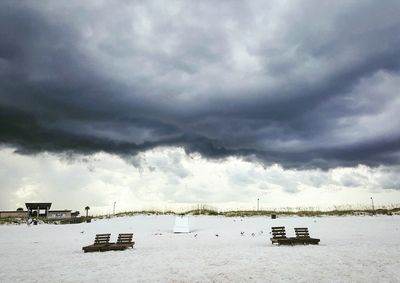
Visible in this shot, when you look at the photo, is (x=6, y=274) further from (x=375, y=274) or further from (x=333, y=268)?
(x=375, y=274)

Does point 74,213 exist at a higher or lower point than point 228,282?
higher

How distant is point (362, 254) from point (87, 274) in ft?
40.1

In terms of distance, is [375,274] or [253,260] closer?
[375,274]

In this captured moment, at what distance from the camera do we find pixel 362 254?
16.3m

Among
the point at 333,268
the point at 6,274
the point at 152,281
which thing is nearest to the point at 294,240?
the point at 333,268

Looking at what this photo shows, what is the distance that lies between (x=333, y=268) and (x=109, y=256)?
11.1 meters

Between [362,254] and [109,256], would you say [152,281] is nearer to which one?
[109,256]

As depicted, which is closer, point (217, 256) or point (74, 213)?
point (217, 256)

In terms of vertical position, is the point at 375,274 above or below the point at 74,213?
below

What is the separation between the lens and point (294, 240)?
70.2 feet

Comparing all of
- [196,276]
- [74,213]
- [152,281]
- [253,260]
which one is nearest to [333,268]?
[253,260]

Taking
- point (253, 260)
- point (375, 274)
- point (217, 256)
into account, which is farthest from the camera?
point (217, 256)

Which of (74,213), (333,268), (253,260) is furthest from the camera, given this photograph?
(74,213)

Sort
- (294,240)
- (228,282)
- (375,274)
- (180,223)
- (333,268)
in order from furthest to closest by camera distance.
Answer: (180,223) < (294,240) < (333,268) < (375,274) < (228,282)
